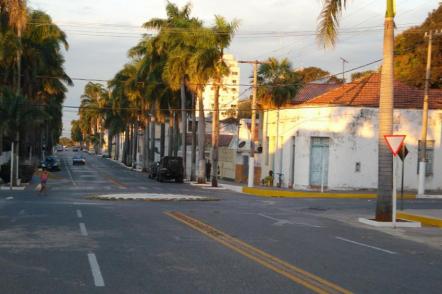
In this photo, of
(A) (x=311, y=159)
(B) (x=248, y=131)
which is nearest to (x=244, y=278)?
(A) (x=311, y=159)

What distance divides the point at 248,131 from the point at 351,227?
38.3 metres

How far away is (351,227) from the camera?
64.3ft

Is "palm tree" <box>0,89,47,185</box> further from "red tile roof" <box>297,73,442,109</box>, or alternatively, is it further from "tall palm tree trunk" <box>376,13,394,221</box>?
"tall palm tree trunk" <box>376,13,394,221</box>

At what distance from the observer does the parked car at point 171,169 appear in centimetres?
5312

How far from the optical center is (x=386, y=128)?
20969 mm

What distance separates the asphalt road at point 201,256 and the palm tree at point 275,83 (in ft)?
92.3

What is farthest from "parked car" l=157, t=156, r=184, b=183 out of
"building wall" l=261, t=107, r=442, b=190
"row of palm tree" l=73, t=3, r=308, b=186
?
"building wall" l=261, t=107, r=442, b=190

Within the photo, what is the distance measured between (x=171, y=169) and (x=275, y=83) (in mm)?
11846

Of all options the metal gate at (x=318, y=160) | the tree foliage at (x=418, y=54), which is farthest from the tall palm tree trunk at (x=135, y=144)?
the metal gate at (x=318, y=160)

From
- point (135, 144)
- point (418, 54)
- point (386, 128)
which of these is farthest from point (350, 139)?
point (135, 144)

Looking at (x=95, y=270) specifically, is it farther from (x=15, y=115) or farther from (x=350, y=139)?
(x=350, y=139)

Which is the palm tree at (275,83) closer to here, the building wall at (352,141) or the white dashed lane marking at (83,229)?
the building wall at (352,141)

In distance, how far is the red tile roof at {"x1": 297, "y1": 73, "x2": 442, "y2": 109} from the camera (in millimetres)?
40531

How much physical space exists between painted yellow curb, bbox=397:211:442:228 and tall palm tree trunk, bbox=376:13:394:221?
1675 millimetres
